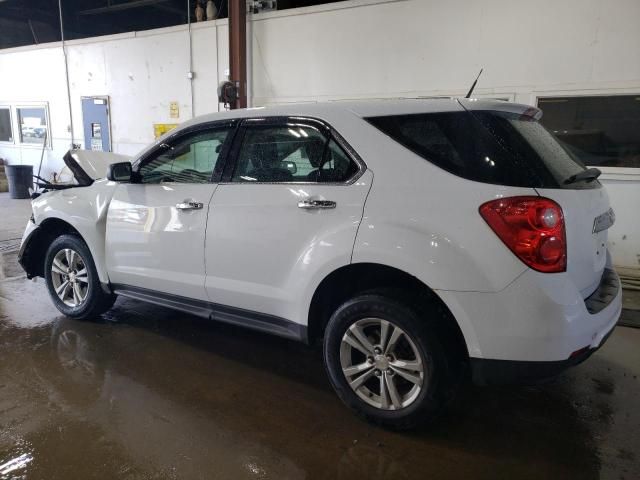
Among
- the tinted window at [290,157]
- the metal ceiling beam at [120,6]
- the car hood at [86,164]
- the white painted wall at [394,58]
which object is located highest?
the metal ceiling beam at [120,6]

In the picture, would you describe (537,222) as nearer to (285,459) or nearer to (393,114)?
(393,114)

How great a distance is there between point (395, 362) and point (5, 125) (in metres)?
13.8

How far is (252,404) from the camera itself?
2.70 meters

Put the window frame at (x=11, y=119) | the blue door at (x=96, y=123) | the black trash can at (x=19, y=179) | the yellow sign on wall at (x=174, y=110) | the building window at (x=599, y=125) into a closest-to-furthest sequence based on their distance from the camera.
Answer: the building window at (x=599, y=125), the yellow sign on wall at (x=174, y=110), the blue door at (x=96, y=123), the black trash can at (x=19, y=179), the window frame at (x=11, y=119)

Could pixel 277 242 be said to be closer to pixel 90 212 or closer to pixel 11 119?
pixel 90 212

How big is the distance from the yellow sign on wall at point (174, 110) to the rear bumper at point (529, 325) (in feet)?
25.3

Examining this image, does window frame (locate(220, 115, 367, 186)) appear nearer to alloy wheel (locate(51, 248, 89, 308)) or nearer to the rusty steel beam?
alloy wheel (locate(51, 248, 89, 308))

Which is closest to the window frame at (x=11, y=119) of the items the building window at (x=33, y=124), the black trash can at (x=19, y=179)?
the building window at (x=33, y=124)

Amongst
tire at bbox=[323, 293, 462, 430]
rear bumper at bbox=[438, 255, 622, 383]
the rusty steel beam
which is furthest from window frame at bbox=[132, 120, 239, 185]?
the rusty steel beam

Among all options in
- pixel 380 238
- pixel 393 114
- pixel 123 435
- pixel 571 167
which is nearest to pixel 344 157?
pixel 393 114

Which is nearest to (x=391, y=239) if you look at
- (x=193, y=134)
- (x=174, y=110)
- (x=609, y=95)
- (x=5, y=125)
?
(x=193, y=134)

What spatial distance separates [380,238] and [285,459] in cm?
115

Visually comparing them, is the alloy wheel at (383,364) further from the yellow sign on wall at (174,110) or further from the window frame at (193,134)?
the yellow sign on wall at (174,110)

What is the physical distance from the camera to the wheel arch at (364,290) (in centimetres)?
227
